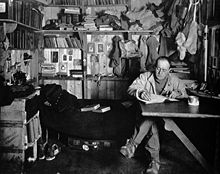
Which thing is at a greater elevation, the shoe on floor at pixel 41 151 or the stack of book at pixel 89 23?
the stack of book at pixel 89 23

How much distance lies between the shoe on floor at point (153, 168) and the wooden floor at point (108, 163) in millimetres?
90

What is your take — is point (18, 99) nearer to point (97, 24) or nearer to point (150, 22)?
point (97, 24)

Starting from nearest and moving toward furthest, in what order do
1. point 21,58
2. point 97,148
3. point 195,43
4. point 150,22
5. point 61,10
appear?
point 97,148 → point 195,43 → point 21,58 → point 150,22 → point 61,10

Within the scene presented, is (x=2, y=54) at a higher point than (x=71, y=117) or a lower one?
higher

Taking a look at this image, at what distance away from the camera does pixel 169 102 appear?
2.77 m

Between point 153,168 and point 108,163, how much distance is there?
1.77 ft

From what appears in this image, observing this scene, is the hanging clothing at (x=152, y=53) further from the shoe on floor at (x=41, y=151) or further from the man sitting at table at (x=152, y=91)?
the shoe on floor at (x=41, y=151)

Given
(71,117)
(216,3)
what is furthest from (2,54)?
(216,3)

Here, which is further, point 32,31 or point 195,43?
point 32,31

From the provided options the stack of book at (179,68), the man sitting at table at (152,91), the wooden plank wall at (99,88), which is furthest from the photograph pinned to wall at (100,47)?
the man sitting at table at (152,91)

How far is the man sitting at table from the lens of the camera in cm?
281

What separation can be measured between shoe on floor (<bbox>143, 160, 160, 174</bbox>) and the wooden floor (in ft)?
0.30

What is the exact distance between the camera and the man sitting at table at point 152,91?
9.23ft

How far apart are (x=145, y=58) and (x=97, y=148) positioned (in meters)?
2.21
